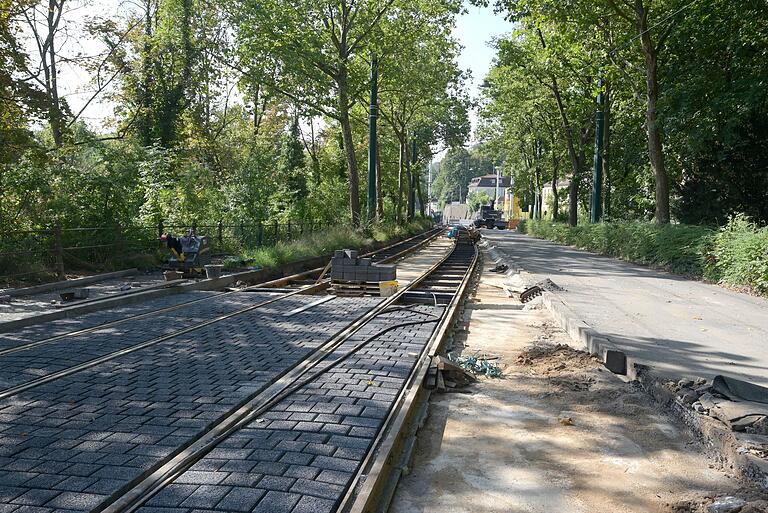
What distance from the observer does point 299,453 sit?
4.06 m

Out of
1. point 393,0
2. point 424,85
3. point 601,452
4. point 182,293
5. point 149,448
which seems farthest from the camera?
Answer: point 424,85

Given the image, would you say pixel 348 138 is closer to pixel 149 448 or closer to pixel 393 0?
pixel 393 0

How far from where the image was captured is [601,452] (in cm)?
450

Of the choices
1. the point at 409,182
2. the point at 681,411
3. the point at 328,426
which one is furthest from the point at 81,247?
the point at 409,182

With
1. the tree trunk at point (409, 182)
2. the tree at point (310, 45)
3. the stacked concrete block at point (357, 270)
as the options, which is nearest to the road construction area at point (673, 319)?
the stacked concrete block at point (357, 270)

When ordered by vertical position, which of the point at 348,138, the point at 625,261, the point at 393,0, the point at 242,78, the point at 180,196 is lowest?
the point at 625,261

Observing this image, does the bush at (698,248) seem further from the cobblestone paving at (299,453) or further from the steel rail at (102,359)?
the steel rail at (102,359)

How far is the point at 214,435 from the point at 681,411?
3853mm

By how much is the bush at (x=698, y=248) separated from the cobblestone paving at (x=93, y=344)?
425 inches

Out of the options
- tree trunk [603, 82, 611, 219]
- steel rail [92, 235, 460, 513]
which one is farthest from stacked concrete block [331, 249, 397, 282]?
tree trunk [603, 82, 611, 219]

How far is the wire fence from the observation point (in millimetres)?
12539

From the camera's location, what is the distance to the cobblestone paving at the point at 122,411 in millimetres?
3594

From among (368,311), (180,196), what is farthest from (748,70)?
(180,196)

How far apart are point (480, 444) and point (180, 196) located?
57.9ft
